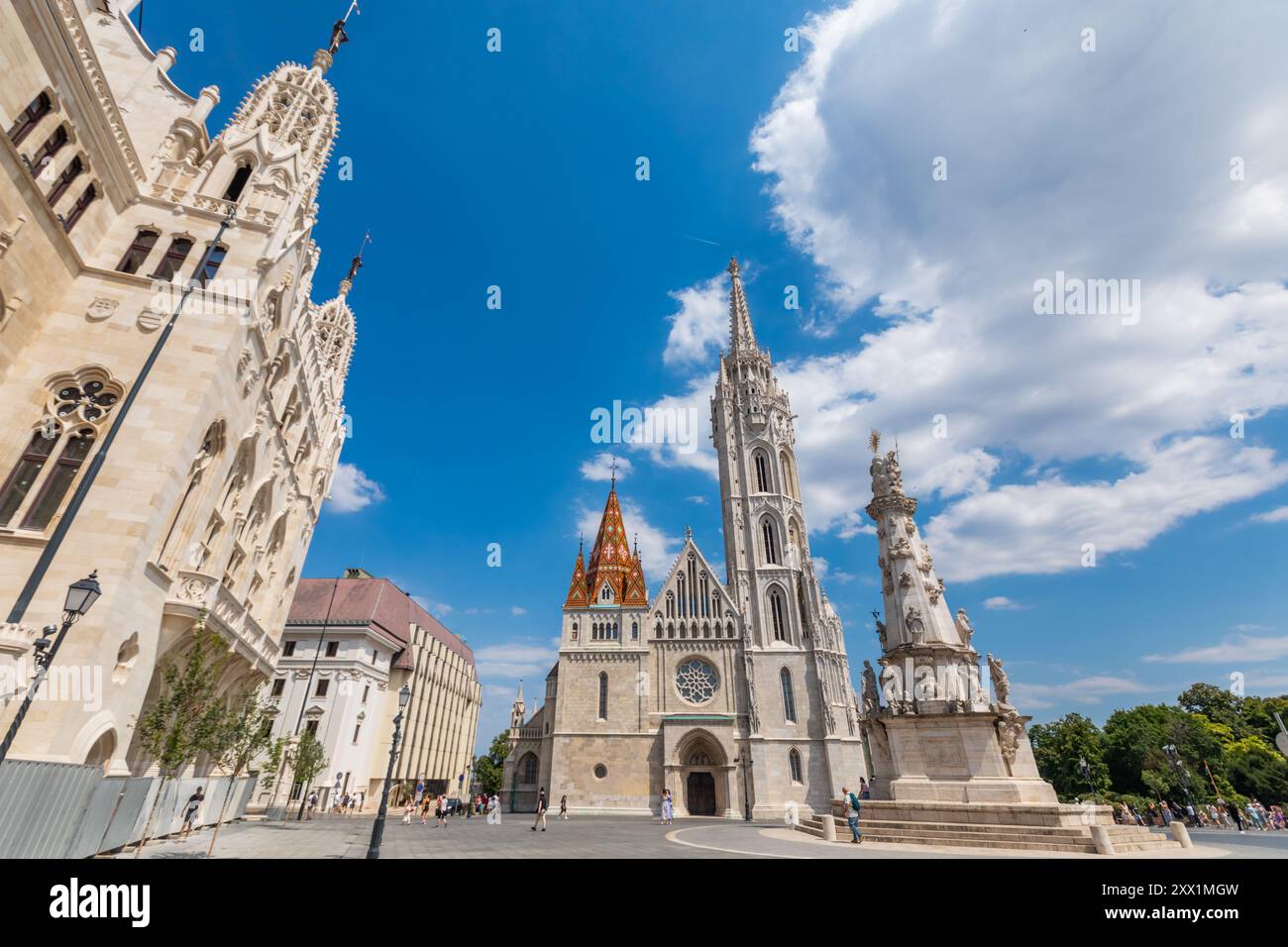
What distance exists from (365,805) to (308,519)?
21.0 metres

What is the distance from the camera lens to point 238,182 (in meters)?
19.8

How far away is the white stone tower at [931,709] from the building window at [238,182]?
26.8 m

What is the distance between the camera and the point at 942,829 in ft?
46.5

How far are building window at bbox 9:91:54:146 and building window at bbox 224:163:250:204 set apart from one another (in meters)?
6.42

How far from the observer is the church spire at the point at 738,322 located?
57.0 meters

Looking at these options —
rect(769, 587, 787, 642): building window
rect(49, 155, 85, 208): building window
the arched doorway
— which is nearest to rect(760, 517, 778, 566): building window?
rect(769, 587, 787, 642): building window

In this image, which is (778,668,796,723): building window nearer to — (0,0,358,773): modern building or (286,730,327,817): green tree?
(286,730,327,817): green tree

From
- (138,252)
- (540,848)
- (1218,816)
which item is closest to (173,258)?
(138,252)

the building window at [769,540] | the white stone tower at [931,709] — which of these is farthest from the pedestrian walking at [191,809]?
the building window at [769,540]

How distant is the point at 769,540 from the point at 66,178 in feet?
144

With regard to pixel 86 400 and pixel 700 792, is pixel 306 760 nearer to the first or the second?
pixel 86 400
